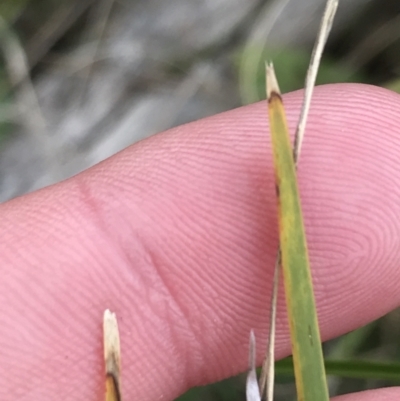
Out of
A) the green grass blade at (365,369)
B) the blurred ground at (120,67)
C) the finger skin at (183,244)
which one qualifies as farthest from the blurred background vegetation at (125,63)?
the green grass blade at (365,369)

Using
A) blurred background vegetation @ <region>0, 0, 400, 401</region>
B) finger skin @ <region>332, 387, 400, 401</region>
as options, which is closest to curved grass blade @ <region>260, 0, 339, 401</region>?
finger skin @ <region>332, 387, 400, 401</region>

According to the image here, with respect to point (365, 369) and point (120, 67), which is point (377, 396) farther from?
point (120, 67)

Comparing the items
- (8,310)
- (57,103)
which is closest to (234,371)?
(8,310)

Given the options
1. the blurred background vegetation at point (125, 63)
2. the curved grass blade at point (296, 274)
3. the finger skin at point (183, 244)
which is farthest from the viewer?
the blurred background vegetation at point (125, 63)

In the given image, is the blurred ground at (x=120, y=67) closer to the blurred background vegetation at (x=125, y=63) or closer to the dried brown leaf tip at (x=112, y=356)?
the blurred background vegetation at (x=125, y=63)

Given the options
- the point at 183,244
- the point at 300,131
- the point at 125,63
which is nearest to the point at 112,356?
the point at 183,244

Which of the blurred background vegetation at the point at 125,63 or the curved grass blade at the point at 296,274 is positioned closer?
the curved grass blade at the point at 296,274
